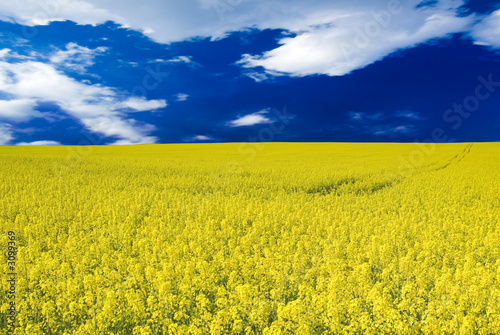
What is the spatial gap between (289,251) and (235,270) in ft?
7.69

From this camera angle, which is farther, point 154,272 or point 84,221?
point 84,221

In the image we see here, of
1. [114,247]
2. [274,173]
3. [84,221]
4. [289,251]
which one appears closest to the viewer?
[289,251]

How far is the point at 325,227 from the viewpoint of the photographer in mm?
12492

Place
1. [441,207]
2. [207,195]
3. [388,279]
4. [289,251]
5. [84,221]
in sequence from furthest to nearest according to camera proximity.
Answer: [207,195] < [441,207] < [84,221] < [289,251] < [388,279]

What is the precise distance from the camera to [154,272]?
292 inches

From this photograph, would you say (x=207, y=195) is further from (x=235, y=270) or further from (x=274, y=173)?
(x=235, y=270)

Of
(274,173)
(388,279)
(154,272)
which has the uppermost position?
(274,173)

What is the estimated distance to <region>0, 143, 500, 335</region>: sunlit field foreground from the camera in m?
5.82

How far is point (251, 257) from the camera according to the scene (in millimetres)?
8445

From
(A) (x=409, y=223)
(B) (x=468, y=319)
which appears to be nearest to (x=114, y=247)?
(B) (x=468, y=319)

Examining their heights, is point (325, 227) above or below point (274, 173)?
below

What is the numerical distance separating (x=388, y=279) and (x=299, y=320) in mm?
3867

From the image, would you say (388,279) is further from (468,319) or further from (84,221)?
(84,221)

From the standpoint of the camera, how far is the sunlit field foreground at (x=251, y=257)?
19.1 feet
